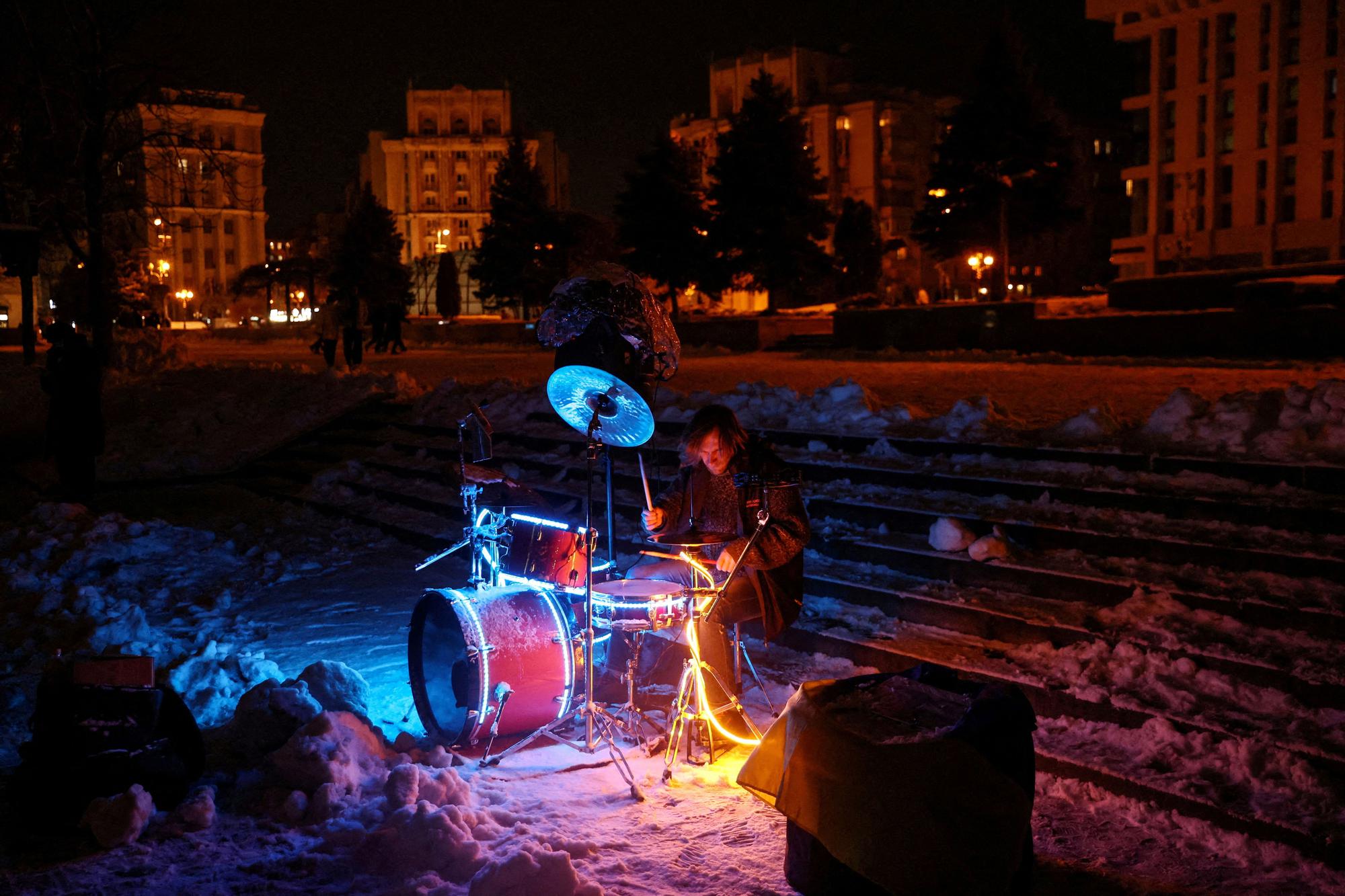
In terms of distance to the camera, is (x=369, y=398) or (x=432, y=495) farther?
(x=369, y=398)

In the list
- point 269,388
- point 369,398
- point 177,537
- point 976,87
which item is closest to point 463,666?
point 177,537

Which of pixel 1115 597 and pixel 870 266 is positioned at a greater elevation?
pixel 870 266

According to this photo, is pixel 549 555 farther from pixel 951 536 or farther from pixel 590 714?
pixel 951 536

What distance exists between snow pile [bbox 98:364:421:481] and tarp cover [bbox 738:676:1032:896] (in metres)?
12.4

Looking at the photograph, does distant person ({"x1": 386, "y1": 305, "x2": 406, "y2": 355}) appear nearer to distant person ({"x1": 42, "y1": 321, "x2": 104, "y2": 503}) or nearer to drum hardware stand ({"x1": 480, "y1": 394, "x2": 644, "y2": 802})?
distant person ({"x1": 42, "y1": 321, "x2": 104, "y2": 503})

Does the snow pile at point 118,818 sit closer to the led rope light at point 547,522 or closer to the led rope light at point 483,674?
the led rope light at point 483,674

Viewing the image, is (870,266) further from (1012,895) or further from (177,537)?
(1012,895)

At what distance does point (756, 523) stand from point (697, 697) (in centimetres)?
86

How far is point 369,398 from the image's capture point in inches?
624

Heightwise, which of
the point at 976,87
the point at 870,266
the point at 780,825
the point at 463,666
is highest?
the point at 976,87

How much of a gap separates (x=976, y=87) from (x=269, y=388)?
28.7m

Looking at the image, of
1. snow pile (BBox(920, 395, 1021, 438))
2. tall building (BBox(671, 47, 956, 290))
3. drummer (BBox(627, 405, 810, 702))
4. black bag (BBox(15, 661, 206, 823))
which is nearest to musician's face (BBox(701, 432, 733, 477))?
drummer (BBox(627, 405, 810, 702))

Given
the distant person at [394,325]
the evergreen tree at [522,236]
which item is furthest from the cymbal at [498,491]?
the evergreen tree at [522,236]

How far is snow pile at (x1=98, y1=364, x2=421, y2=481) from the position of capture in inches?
588
